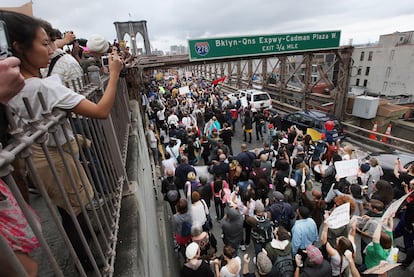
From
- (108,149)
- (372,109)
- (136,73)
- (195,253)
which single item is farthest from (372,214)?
(372,109)

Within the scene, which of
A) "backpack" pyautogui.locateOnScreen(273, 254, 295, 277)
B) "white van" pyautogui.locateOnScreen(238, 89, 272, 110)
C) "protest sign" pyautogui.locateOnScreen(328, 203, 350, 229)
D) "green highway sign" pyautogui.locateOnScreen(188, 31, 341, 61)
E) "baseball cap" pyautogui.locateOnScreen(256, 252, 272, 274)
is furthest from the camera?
"white van" pyautogui.locateOnScreen(238, 89, 272, 110)

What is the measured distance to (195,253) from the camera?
340 cm

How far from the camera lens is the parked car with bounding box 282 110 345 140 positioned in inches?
389

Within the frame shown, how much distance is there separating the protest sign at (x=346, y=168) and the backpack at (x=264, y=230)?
2495 millimetres

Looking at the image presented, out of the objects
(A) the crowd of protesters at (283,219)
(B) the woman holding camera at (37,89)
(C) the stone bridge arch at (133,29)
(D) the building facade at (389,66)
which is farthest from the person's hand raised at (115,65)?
(C) the stone bridge arch at (133,29)

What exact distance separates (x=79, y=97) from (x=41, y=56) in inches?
14.5

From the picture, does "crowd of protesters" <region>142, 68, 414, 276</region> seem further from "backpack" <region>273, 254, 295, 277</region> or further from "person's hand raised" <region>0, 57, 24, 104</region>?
"person's hand raised" <region>0, 57, 24, 104</region>

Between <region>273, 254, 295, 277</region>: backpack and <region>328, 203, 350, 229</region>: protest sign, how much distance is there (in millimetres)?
1023

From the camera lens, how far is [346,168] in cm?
558

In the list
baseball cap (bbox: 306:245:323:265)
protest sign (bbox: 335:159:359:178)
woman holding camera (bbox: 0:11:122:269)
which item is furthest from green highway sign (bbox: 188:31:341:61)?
woman holding camera (bbox: 0:11:122:269)

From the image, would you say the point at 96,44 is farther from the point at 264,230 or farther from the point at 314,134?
the point at 314,134

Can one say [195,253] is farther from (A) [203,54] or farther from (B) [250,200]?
(A) [203,54]

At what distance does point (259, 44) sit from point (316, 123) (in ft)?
15.8

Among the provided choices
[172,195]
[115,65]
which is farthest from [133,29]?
[115,65]
